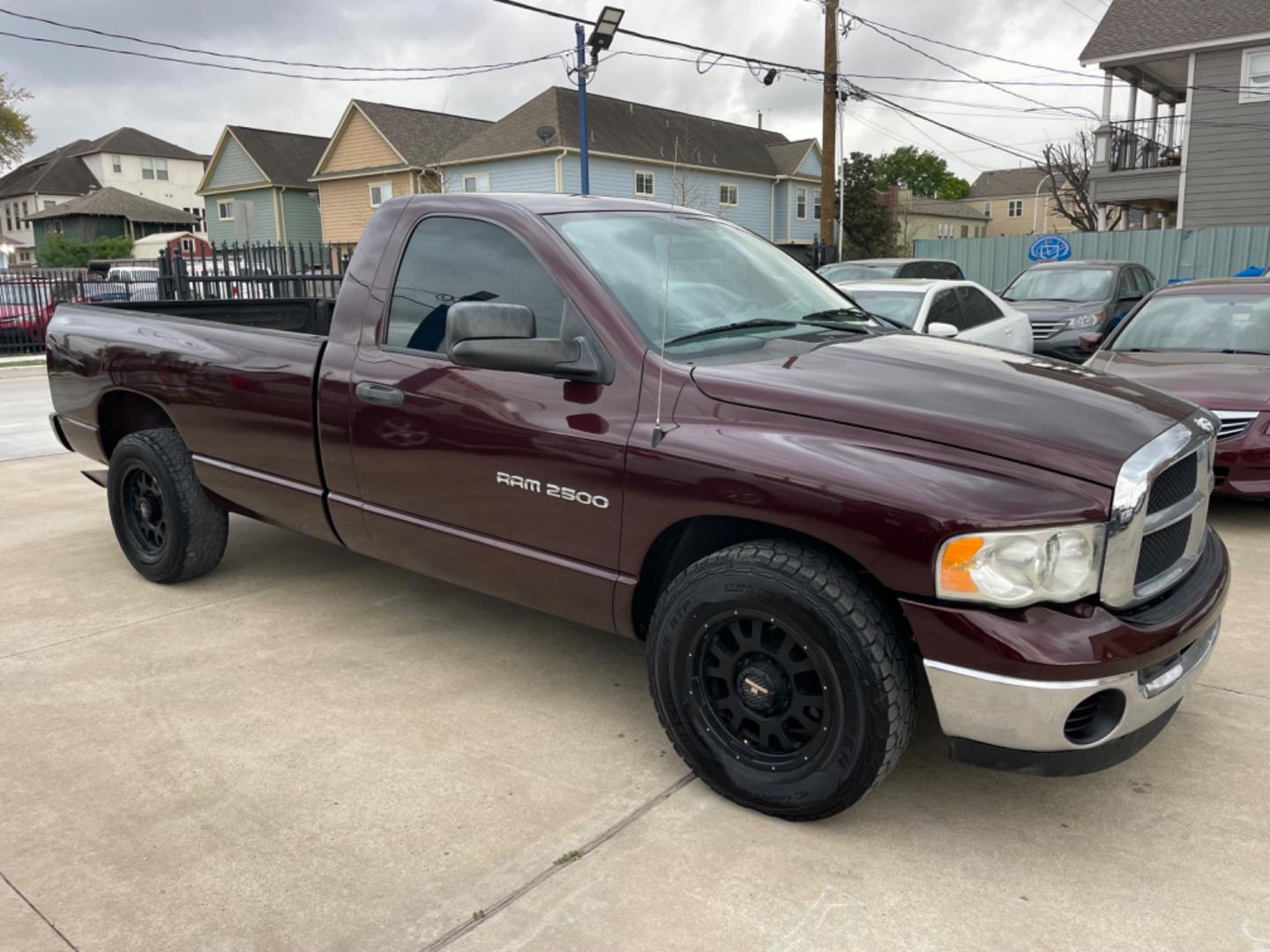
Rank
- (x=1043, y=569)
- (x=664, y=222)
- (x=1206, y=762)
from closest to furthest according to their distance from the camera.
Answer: (x=1043, y=569) < (x=1206, y=762) < (x=664, y=222)

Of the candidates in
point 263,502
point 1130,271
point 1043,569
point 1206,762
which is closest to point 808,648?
point 1043,569

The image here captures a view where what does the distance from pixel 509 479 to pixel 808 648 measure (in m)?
1.20

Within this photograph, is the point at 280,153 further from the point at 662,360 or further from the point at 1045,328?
the point at 662,360

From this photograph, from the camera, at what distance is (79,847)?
112 inches

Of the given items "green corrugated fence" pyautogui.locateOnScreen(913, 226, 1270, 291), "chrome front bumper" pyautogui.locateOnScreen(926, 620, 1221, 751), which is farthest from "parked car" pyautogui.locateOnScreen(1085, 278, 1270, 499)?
"green corrugated fence" pyautogui.locateOnScreen(913, 226, 1270, 291)

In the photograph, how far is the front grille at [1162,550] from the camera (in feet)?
9.04

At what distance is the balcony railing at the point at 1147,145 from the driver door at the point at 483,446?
23251 mm

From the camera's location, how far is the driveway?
8.29 feet

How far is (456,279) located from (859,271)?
9.56m

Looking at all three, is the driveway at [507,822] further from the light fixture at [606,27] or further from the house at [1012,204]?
the house at [1012,204]

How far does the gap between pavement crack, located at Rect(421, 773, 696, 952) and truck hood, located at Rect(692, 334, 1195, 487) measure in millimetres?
1229

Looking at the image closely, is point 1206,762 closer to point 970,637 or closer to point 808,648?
point 970,637

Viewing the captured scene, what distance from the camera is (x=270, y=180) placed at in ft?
132

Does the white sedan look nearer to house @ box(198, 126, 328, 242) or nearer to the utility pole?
the utility pole
